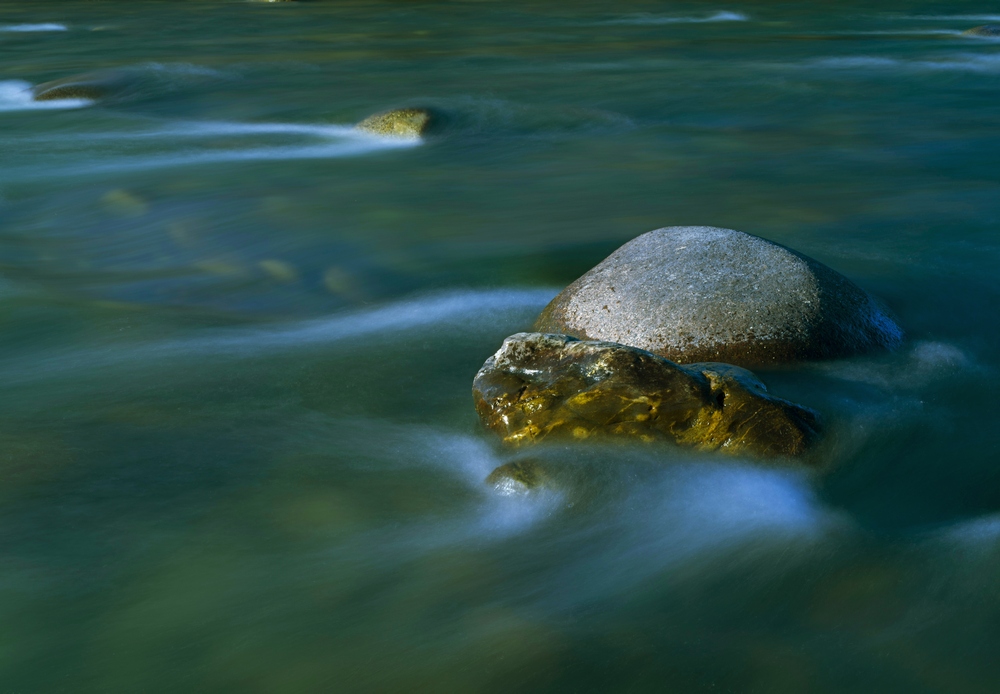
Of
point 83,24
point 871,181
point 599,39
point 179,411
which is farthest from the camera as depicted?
point 83,24

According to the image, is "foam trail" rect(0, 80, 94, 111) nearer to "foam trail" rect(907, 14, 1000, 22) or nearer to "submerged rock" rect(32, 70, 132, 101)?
"submerged rock" rect(32, 70, 132, 101)

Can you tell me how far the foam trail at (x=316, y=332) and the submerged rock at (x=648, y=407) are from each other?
1.61 metres

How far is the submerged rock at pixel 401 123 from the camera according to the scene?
9.74 metres

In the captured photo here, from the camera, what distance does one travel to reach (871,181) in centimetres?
796

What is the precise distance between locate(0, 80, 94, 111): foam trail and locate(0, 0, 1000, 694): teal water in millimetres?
676

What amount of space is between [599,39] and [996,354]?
11.8 meters

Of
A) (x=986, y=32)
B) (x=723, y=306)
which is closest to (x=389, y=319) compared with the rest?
(x=723, y=306)

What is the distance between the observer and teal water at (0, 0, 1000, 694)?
2.88m

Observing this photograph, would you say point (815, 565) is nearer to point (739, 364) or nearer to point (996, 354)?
point (739, 364)

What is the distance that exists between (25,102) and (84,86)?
0.67 metres

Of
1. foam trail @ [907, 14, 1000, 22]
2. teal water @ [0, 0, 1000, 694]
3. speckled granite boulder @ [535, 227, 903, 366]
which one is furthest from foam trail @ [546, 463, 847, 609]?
foam trail @ [907, 14, 1000, 22]

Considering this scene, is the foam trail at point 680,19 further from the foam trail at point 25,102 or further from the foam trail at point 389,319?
the foam trail at point 389,319

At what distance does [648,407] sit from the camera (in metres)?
3.72

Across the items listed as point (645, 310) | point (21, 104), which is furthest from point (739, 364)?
point (21, 104)
